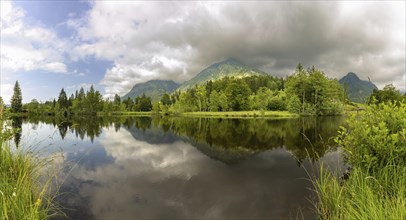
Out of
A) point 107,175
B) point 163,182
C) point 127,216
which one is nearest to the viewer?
point 127,216

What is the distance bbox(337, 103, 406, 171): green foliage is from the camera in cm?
661

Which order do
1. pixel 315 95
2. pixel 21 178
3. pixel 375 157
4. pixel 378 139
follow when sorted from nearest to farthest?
pixel 375 157, pixel 378 139, pixel 21 178, pixel 315 95

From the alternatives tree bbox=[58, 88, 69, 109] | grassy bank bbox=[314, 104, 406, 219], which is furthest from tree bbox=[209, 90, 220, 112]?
tree bbox=[58, 88, 69, 109]

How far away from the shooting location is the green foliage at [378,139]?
6613 millimetres

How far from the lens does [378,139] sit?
685 cm

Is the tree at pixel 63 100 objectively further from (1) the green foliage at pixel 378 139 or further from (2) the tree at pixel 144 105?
(1) the green foliage at pixel 378 139

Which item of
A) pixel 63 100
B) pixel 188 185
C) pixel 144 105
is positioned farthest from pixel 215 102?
pixel 63 100

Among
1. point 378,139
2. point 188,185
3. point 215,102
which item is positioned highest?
point 215,102

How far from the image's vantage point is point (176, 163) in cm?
1881

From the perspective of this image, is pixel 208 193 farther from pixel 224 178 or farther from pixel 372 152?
pixel 372 152

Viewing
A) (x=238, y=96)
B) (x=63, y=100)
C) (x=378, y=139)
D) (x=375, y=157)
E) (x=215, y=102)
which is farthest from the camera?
(x=63, y=100)

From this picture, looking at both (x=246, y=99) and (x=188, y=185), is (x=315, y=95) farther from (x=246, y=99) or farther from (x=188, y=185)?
(x=188, y=185)

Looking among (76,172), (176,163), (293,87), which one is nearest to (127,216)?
(76,172)

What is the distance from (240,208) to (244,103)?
105912 millimetres
